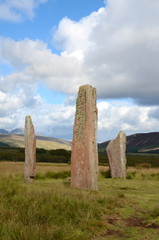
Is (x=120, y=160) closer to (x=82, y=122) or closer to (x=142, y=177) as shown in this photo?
(x=142, y=177)

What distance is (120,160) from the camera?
2130 cm

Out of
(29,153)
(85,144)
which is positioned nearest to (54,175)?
(29,153)

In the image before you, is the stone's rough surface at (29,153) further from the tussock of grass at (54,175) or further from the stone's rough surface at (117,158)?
the stone's rough surface at (117,158)

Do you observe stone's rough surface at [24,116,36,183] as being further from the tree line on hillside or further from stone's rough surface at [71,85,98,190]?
the tree line on hillside

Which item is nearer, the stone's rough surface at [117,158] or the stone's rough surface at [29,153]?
the stone's rough surface at [29,153]

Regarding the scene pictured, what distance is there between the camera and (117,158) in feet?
70.2

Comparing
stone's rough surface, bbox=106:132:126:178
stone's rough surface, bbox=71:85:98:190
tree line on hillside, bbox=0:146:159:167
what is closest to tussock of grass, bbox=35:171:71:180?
stone's rough surface, bbox=106:132:126:178

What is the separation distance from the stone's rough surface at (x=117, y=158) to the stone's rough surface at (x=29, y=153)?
6478mm

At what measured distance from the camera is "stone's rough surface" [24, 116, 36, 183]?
16.7 m

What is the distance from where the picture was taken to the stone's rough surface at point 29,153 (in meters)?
16.7

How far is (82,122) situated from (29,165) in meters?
4.52

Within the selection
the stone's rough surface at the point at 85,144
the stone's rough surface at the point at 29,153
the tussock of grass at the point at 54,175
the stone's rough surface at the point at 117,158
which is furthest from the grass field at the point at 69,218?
the stone's rough surface at the point at 117,158

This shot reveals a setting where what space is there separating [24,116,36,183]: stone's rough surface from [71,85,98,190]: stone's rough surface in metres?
3.41

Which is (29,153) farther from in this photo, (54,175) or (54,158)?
(54,158)
